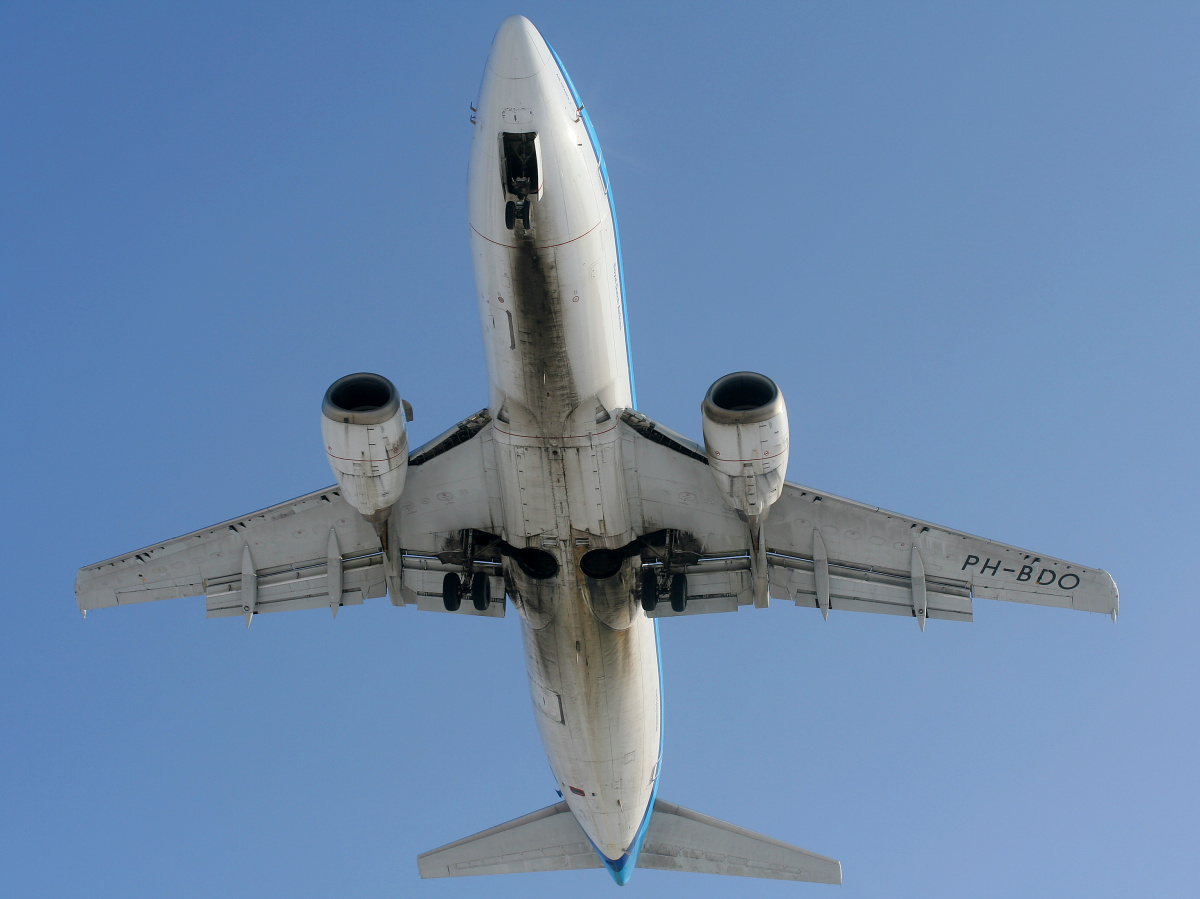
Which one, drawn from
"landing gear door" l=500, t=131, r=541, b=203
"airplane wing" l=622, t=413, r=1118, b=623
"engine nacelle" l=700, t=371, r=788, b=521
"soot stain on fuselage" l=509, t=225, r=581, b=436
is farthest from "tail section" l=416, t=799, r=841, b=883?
"landing gear door" l=500, t=131, r=541, b=203

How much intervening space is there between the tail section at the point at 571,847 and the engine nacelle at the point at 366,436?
11.3 meters

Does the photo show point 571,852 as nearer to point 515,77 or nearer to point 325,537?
point 325,537

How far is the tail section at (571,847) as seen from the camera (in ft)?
87.8

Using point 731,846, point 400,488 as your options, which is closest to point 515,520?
point 400,488

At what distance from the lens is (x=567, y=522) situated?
19984 mm

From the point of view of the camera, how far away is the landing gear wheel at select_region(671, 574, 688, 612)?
2131 cm

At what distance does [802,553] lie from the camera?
2195 cm

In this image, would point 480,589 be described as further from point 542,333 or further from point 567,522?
point 542,333

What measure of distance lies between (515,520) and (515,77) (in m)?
7.44

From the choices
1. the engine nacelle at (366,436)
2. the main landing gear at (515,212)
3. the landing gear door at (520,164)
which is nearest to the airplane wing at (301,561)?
the engine nacelle at (366,436)

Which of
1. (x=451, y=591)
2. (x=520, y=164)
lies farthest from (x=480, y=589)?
(x=520, y=164)

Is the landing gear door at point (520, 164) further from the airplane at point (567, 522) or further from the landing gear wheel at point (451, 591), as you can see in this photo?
the landing gear wheel at point (451, 591)

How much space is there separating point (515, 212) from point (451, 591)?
→ 7.87 meters

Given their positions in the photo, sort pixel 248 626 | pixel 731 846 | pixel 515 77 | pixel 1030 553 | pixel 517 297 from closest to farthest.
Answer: pixel 515 77 → pixel 517 297 → pixel 1030 553 → pixel 248 626 → pixel 731 846
